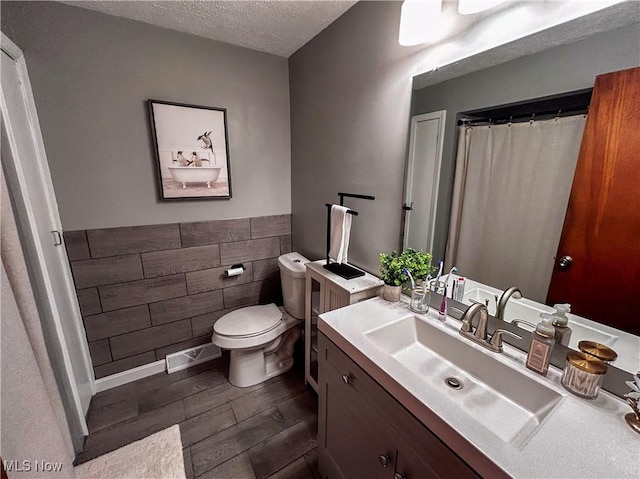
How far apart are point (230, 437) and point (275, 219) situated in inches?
60.8

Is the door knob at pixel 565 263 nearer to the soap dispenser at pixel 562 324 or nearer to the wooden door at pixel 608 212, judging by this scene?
the wooden door at pixel 608 212

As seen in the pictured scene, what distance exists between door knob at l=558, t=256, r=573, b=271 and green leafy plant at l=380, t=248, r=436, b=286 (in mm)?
460

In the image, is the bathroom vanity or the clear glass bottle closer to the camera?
the bathroom vanity

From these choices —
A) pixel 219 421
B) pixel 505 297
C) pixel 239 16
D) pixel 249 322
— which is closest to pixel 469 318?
pixel 505 297

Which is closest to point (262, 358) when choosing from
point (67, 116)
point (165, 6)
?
point (67, 116)

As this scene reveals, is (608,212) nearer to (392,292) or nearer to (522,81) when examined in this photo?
(522,81)

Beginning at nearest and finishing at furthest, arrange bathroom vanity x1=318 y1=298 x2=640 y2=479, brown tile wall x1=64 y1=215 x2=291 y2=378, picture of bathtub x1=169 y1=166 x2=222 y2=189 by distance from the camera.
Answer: bathroom vanity x1=318 y1=298 x2=640 y2=479, brown tile wall x1=64 y1=215 x2=291 y2=378, picture of bathtub x1=169 y1=166 x2=222 y2=189

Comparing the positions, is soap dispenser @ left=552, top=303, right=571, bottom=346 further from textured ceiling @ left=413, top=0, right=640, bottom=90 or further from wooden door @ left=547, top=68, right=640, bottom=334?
textured ceiling @ left=413, top=0, right=640, bottom=90

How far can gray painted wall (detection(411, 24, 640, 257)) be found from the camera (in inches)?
28.8

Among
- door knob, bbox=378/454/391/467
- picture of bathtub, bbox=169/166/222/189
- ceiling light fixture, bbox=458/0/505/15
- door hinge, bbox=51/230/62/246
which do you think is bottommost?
door knob, bbox=378/454/391/467

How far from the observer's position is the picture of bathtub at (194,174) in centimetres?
183

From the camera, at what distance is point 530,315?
0.96 m
